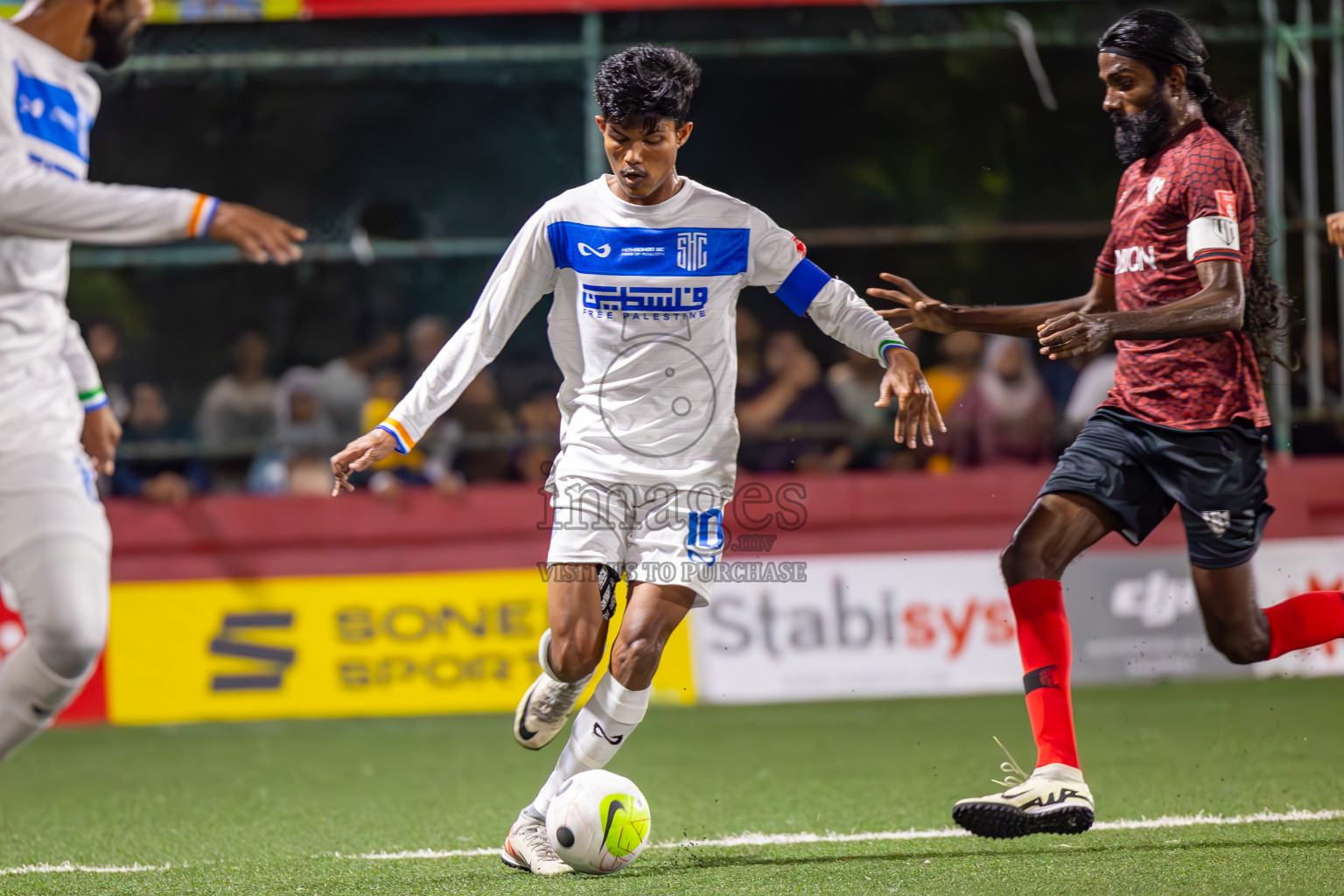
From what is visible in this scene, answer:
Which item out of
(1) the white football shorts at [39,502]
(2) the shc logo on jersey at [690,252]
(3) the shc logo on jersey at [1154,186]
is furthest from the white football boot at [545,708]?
(3) the shc logo on jersey at [1154,186]

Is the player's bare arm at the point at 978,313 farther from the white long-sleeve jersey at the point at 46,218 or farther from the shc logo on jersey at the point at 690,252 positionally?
the white long-sleeve jersey at the point at 46,218

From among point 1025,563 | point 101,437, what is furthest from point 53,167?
point 1025,563

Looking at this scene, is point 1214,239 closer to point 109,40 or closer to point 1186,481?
point 1186,481

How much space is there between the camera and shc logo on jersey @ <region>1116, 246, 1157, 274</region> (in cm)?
472

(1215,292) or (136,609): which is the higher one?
(1215,292)

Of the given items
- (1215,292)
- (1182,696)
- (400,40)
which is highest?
A: (400,40)

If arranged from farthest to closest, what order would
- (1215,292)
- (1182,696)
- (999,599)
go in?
(999,599) → (1182,696) → (1215,292)

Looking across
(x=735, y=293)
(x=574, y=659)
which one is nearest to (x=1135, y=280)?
(x=735, y=293)

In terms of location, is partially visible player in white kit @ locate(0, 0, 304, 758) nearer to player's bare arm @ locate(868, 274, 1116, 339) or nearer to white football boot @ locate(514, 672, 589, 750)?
white football boot @ locate(514, 672, 589, 750)

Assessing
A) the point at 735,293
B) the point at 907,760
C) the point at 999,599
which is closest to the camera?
the point at 735,293

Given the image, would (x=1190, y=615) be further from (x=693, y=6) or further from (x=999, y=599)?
(x=693, y=6)

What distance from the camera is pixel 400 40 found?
401 inches

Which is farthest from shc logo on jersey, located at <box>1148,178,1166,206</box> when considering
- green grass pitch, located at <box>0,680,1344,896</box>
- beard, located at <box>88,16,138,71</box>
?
beard, located at <box>88,16,138,71</box>

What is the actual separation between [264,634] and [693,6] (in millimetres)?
4681
